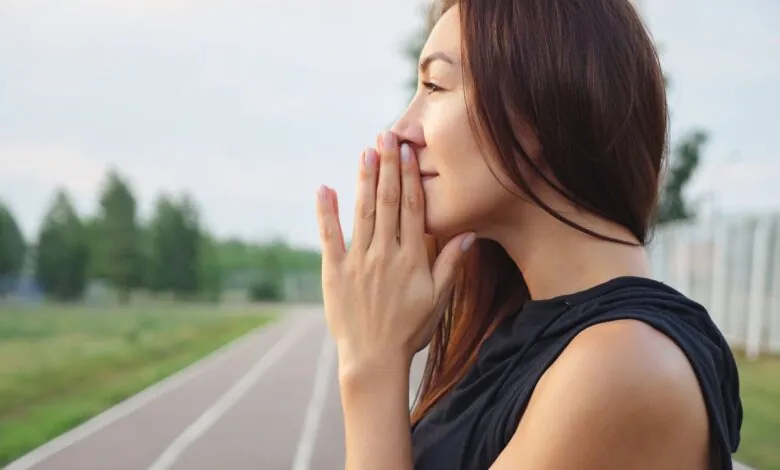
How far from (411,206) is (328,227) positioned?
0.10 meters

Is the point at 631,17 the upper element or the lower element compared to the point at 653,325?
upper

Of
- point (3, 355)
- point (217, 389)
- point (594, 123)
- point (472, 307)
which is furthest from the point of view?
point (217, 389)

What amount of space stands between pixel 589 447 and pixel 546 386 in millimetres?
63

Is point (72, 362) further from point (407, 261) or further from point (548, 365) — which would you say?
point (548, 365)

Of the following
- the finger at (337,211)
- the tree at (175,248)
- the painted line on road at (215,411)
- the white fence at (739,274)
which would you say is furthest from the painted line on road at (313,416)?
the tree at (175,248)

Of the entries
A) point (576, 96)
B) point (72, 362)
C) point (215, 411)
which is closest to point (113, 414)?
point (215, 411)

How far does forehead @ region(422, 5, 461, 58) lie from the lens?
76 cm

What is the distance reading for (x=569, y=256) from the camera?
0.76 m

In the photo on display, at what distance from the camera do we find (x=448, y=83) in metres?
0.76

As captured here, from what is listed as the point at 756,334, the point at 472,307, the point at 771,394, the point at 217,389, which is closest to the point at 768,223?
the point at 756,334

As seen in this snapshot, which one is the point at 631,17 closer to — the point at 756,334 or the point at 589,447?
the point at 589,447

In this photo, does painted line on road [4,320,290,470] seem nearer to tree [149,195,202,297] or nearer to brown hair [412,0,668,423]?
brown hair [412,0,668,423]

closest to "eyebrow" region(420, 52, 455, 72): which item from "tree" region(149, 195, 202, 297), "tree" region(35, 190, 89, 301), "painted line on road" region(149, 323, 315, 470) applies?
"painted line on road" region(149, 323, 315, 470)

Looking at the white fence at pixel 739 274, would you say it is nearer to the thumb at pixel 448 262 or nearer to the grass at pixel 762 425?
the grass at pixel 762 425
